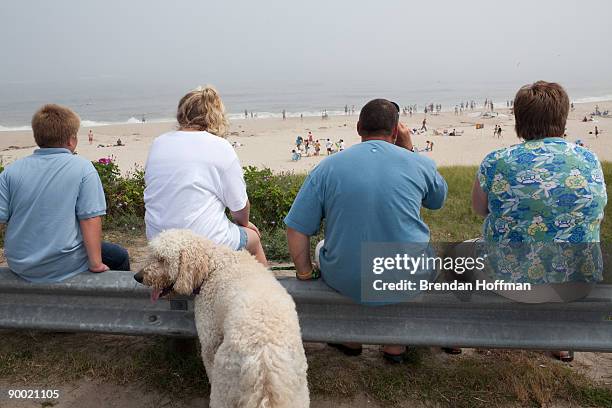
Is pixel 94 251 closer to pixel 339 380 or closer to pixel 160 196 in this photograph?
pixel 160 196

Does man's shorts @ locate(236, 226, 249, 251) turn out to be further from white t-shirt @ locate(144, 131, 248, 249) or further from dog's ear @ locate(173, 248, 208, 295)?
dog's ear @ locate(173, 248, 208, 295)

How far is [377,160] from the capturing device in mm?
3164

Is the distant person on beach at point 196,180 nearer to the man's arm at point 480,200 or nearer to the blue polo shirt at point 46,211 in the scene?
the blue polo shirt at point 46,211

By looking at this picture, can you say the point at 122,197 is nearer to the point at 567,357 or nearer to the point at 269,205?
the point at 269,205

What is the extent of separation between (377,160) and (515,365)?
173 centimetres

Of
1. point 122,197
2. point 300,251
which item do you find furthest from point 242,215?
point 122,197

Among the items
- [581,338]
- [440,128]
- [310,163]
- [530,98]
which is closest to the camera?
[581,338]

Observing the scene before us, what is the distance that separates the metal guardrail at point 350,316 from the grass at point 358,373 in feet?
1.18

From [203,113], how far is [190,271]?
4.56ft

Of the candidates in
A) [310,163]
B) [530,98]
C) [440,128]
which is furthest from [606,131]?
[530,98]

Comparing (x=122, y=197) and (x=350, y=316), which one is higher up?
(x=122, y=197)

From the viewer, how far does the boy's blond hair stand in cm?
364

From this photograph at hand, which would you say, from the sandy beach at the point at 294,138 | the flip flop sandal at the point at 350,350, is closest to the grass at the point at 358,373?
the flip flop sandal at the point at 350,350

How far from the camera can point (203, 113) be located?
12.5ft
